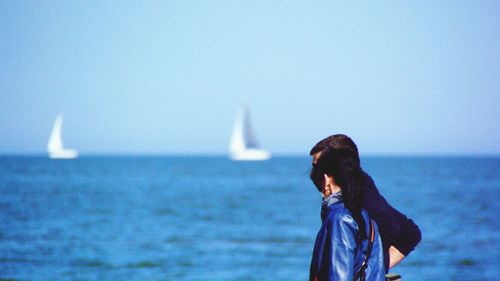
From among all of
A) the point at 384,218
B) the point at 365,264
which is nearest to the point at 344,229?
the point at 365,264

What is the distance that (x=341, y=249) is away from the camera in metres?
2.58

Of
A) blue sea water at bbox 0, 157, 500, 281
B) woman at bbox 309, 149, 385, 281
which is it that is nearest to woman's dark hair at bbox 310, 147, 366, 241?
woman at bbox 309, 149, 385, 281

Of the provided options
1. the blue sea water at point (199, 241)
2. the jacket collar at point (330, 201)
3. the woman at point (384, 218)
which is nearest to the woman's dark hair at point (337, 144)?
the woman at point (384, 218)

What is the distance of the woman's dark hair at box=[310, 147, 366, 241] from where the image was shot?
267 centimetres

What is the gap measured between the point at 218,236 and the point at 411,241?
15624 mm

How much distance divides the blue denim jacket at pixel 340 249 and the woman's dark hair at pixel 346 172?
0.04 m

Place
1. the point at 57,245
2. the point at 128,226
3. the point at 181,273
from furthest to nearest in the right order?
the point at 128,226
the point at 57,245
the point at 181,273

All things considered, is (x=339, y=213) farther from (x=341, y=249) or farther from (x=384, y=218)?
(x=384, y=218)

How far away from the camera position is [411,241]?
297cm

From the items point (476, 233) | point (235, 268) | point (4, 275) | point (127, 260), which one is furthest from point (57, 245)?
point (476, 233)

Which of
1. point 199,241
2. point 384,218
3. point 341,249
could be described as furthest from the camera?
point 199,241

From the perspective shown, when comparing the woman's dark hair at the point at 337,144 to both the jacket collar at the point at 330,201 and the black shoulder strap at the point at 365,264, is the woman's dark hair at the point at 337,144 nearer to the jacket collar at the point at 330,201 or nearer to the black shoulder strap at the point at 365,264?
the jacket collar at the point at 330,201

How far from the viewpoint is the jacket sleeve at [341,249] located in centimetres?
257

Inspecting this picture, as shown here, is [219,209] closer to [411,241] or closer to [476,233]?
[476,233]
